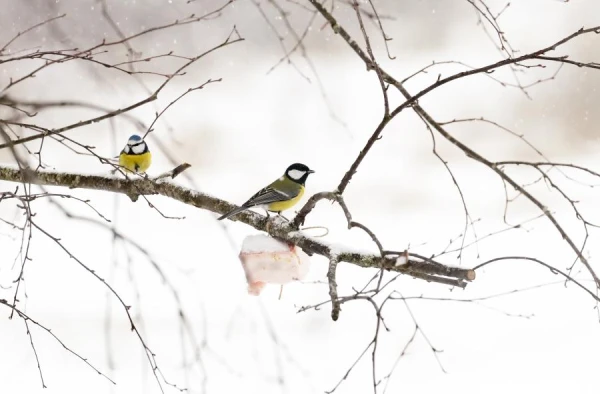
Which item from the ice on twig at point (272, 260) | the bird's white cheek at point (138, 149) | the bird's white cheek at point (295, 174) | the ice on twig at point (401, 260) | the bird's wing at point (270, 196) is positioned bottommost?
the ice on twig at point (401, 260)

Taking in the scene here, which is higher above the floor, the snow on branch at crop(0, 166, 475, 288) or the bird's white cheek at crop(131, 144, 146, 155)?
the bird's white cheek at crop(131, 144, 146, 155)

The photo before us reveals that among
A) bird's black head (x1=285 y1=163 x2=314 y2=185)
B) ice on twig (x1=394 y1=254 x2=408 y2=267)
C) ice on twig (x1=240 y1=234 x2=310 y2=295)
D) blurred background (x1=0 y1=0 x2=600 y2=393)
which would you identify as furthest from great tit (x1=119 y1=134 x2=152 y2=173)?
ice on twig (x1=394 y1=254 x2=408 y2=267)

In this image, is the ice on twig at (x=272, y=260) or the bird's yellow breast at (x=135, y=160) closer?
the ice on twig at (x=272, y=260)

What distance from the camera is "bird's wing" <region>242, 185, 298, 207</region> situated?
6.57 ft

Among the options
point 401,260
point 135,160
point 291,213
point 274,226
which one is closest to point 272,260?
point 274,226

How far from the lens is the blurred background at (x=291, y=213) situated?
332 cm

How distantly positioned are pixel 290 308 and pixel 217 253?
90 cm

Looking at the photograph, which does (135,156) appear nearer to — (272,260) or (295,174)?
(295,174)

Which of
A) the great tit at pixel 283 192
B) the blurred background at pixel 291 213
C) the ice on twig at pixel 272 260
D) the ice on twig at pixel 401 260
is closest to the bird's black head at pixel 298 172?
the great tit at pixel 283 192

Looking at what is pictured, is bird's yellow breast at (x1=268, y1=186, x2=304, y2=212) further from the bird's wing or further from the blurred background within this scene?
the blurred background

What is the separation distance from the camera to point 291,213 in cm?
512

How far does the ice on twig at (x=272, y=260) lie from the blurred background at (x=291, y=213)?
234mm

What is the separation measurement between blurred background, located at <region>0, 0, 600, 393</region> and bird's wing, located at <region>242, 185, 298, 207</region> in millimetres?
161

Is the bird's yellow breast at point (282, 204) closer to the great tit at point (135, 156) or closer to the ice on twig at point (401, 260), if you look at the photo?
the ice on twig at point (401, 260)
